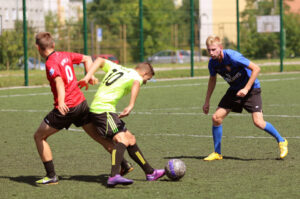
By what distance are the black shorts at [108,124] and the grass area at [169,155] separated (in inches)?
22.4

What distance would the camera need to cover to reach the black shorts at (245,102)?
28.3 feet

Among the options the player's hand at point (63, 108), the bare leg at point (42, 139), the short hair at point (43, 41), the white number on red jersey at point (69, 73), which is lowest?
the bare leg at point (42, 139)

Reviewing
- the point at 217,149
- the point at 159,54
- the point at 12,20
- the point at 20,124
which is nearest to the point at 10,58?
the point at 12,20

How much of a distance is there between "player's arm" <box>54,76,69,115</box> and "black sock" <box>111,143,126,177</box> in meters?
0.66

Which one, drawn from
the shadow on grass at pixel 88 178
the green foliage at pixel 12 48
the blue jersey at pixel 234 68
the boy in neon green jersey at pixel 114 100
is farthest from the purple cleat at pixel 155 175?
the green foliage at pixel 12 48

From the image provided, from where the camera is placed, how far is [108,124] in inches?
273

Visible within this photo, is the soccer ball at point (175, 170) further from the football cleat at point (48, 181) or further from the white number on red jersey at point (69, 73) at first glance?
the white number on red jersey at point (69, 73)

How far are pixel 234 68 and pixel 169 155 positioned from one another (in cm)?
148

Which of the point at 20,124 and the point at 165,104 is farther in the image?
the point at 165,104

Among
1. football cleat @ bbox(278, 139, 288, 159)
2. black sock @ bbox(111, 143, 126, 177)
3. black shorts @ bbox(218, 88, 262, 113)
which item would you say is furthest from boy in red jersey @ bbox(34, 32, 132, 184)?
football cleat @ bbox(278, 139, 288, 159)

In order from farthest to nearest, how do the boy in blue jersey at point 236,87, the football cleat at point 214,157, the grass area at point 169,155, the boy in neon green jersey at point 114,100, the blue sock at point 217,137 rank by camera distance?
the blue sock at point 217,137, the football cleat at point 214,157, the boy in blue jersey at point 236,87, the boy in neon green jersey at point 114,100, the grass area at point 169,155

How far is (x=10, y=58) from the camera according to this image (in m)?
23.4

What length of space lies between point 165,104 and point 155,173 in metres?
8.98

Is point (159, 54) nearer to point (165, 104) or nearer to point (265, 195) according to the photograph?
point (165, 104)
